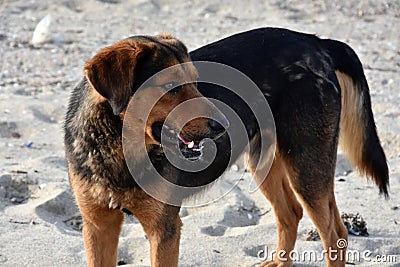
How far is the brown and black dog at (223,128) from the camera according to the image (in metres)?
4.75

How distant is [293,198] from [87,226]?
1.73 m

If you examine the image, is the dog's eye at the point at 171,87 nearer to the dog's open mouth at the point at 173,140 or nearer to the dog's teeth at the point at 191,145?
the dog's open mouth at the point at 173,140

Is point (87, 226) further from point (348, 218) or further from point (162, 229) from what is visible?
point (348, 218)

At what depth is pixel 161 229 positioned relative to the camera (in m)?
4.98

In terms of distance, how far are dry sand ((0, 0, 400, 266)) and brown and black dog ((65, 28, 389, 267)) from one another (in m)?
0.56

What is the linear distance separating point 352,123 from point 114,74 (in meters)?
2.15

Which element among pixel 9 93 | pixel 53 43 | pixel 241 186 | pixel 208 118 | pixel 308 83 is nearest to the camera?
pixel 208 118

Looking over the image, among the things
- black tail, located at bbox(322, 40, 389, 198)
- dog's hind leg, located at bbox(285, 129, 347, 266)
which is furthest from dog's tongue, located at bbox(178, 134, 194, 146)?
black tail, located at bbox(322, 40, 389, 198)

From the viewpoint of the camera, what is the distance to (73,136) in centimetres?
504

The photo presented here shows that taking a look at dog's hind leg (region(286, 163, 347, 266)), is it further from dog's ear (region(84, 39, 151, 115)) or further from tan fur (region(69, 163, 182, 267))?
dog's ear (region(84, 39, 151, 115))

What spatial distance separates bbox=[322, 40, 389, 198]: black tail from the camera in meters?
5.89

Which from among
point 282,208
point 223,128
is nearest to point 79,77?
point 282,208

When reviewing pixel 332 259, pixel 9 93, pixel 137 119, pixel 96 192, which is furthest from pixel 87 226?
pixel 9 93

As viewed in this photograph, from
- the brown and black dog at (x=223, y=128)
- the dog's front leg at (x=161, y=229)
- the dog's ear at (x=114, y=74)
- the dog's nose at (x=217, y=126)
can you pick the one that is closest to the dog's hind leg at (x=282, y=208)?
the brown and black dog at (x=223, y=128)
